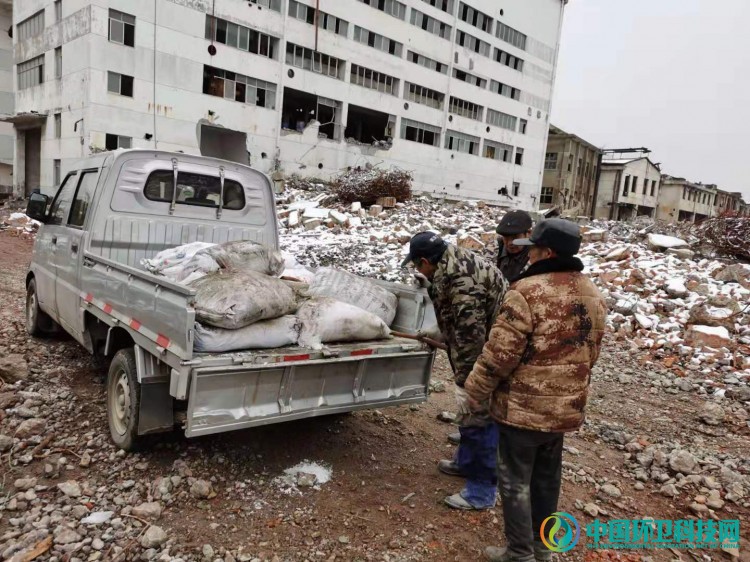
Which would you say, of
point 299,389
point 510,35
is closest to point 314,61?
point 510,35

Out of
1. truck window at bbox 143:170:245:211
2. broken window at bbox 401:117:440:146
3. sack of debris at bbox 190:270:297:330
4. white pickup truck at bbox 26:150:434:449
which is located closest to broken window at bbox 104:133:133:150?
broken window at bbox 401:117:440:146

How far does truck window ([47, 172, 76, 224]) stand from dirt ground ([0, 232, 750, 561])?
134 centimetres

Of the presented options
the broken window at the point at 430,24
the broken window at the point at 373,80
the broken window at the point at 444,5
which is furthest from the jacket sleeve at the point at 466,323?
the broken window at the point at 444,5

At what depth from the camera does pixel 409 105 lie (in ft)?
105

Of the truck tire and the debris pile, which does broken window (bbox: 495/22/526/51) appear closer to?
the debris pile

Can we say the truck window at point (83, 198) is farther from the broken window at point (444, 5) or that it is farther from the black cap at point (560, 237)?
the broken window at point (444, 5)

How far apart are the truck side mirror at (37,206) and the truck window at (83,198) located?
0.58m

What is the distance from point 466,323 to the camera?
9.71 feet

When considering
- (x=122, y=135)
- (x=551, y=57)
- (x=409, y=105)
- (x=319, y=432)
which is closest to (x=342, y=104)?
(x=409, y=105)

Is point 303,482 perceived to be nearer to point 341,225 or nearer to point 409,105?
point 341,225

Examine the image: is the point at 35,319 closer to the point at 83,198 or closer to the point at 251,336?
the point at 83,198

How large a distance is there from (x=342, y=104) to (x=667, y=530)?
28.1 m

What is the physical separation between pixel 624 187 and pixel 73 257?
52.1 m

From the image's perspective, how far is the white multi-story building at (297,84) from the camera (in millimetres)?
21250
